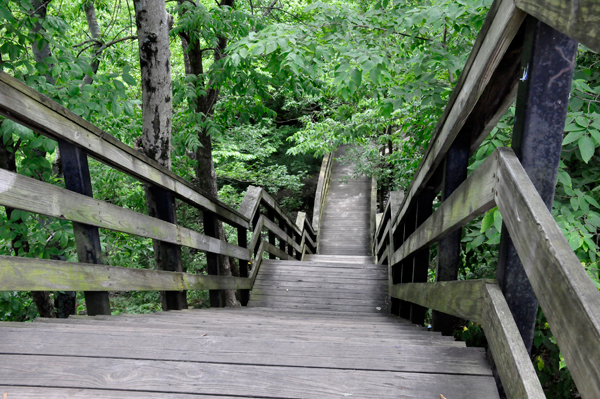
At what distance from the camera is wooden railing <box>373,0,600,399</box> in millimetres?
729

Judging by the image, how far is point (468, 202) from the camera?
4.54ft

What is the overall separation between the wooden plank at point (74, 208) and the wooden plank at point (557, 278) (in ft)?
5.57

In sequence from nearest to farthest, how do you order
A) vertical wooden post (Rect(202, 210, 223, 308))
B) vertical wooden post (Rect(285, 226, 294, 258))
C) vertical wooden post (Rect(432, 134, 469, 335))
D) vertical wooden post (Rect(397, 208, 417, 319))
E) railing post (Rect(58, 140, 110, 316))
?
vertical wooden post (Rect(432, 134, 469, 335)), railing post (Rect(58, 140, 110, 316)), vertical wooden post (Rect(397, 208, 417, 319)), vertical wooden post (Rect(202, 210, 223, 308)), vertical wooden post (Rect(285, 226, 294, 258))

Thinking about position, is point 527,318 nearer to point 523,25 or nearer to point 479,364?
point 479,364

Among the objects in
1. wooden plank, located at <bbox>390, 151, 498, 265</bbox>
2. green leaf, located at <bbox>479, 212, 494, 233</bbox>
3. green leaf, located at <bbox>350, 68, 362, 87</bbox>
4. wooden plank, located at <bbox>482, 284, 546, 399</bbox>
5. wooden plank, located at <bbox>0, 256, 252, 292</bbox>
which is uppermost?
green leaf, located at <bbox>350, 68, 362, 87</bbox>

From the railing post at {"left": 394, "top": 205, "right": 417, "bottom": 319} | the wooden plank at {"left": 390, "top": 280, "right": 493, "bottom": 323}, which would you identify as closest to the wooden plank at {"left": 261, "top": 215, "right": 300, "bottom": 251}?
the railing post at {"left": 394, "top": 205, "right": 417, "bottom": 319}

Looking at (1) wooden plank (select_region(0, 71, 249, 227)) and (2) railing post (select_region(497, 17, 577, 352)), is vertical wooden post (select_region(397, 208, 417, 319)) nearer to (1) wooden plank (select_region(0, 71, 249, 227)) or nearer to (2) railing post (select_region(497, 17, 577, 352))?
(1) wooden plank (select_region(0, 71, 249, 227))

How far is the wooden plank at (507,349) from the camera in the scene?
3.13ft

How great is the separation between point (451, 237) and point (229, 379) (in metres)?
1.17

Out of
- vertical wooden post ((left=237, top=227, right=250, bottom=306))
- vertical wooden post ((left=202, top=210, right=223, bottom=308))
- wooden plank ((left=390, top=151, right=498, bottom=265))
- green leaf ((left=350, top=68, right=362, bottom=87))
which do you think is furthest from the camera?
vertical wooden post ((left=237, top=227, right=250, bottom=306))

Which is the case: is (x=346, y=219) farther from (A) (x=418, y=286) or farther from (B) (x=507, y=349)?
(B) (x=507, y=349)

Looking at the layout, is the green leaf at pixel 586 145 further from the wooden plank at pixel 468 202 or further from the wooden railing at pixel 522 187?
the wooden plank at pixel 468 202

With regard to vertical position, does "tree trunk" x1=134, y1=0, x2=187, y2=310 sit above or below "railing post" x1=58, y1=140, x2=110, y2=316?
above

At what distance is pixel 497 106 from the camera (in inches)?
56.4
